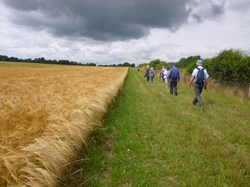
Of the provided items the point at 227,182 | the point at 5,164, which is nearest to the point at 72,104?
the point at 5,164

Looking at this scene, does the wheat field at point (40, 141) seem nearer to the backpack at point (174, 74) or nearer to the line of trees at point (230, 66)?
the backpack at point (174, 74)

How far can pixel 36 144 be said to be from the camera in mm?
3883

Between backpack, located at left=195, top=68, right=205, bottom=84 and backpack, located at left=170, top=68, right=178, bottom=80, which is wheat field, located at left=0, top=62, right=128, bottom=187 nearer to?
backpack, located at left=195, top=68, right=205, bottom=84

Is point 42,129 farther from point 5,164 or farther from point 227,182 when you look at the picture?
point 227,182

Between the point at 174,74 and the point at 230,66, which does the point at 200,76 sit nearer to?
the point at 174,74

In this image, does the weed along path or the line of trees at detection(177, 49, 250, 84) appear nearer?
the weed along path

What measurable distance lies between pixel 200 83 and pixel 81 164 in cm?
779

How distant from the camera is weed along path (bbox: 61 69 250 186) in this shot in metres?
4.54

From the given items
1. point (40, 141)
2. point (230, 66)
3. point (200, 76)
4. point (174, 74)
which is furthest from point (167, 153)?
point (230, 66)

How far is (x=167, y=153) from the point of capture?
18.7 feet

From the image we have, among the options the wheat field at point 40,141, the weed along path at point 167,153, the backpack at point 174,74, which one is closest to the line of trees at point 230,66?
the backpack at point 174,74

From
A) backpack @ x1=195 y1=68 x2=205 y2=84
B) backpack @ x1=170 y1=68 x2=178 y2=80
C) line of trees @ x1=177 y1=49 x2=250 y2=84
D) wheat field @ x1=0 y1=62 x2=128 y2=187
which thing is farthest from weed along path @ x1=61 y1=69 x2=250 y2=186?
line of trees @ x1=177 y1=49 x2=250 y2=84

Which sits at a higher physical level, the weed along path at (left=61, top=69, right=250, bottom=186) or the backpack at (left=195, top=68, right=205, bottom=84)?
the backpack at (left=195, top=68, right=205, bottom=84)

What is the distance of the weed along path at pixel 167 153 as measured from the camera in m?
4.54
